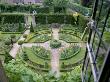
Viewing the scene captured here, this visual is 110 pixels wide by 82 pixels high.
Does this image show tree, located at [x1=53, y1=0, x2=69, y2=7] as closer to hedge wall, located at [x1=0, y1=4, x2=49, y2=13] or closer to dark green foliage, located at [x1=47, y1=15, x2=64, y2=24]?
hedge wall, located at [x1=0, y1=4, x2=49, y2=13]

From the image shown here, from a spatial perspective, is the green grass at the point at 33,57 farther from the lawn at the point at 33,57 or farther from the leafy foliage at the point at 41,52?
the leafy foliage at the point at 41,52

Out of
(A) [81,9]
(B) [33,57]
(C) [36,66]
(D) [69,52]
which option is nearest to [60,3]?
(A) [81,9]

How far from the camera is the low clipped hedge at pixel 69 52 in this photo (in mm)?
22922

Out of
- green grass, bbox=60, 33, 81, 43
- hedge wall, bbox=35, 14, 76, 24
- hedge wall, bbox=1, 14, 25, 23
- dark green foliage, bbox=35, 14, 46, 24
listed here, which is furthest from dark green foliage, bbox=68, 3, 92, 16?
hedge wall, bbox=1, 14, 25, 23

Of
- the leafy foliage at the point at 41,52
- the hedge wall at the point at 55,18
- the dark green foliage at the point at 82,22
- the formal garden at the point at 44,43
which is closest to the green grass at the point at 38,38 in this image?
the formal garden at the point at 44,43

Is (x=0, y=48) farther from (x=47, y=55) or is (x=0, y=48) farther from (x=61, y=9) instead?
(x=61, y=9)

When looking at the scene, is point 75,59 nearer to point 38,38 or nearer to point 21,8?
point 38,38

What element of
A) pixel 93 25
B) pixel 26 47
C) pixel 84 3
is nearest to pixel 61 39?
pixel 26 47

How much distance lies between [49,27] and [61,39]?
258 inches

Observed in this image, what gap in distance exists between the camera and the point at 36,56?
922 inches

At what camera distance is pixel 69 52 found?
77.8 feet

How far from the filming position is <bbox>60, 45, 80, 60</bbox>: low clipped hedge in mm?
22922

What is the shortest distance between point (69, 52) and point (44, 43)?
14.9ft

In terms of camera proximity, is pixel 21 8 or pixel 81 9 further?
pixel 21 8
